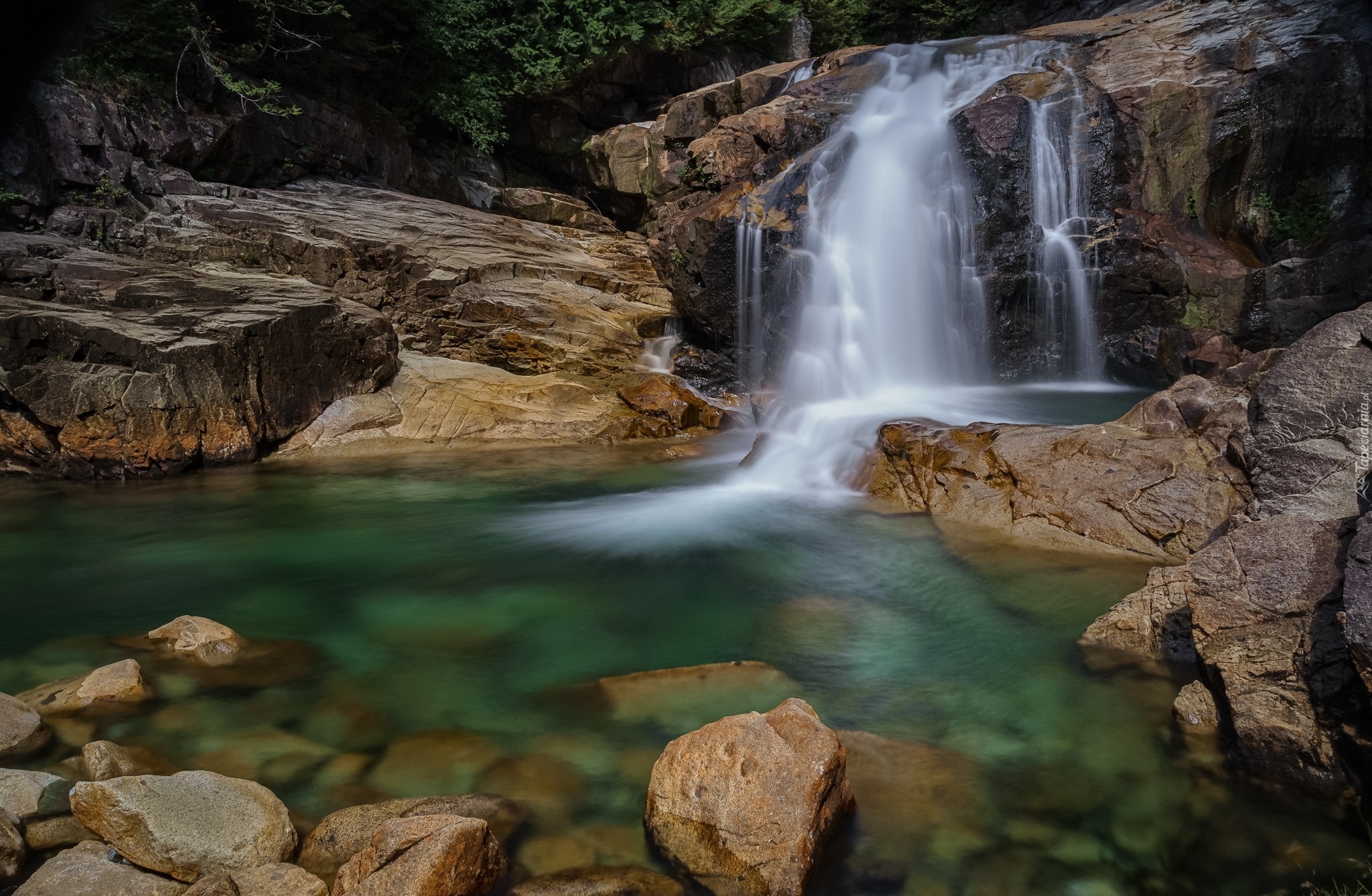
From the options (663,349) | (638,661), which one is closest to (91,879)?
(638,661)

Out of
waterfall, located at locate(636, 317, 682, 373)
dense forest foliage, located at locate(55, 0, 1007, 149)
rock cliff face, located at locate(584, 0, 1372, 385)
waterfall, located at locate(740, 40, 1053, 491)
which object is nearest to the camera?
rock cliff face, located at locate(584, 0, 1372, 385)

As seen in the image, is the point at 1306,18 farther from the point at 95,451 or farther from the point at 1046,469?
the point at 95,451

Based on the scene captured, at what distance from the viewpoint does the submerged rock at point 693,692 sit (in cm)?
384

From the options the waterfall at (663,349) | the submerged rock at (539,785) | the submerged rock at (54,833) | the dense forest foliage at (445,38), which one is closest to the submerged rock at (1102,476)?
the submerged rock at (539,785)

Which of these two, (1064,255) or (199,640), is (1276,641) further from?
(1064,255)

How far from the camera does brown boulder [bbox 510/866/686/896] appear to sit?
8.54 feet

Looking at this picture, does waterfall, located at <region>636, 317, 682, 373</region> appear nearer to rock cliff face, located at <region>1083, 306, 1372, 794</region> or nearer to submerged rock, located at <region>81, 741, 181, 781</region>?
rock cliff face, located at <region>1083, 306, 1372, 794</region>

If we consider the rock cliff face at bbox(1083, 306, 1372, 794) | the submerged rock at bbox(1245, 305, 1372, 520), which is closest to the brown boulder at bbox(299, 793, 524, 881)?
the rock cliff face at bbox(1083, 306, 1372, 794)

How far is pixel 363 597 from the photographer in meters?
5.68

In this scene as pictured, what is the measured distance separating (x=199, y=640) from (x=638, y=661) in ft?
8.37

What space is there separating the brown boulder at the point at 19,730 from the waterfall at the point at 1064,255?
12941mm

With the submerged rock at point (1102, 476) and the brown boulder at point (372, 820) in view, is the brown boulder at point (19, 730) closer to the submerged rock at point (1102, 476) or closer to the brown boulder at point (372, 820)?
the brown boulder at point (372, 820)

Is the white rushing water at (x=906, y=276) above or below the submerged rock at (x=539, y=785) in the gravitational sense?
above

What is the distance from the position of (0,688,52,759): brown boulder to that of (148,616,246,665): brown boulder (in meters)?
0.91
